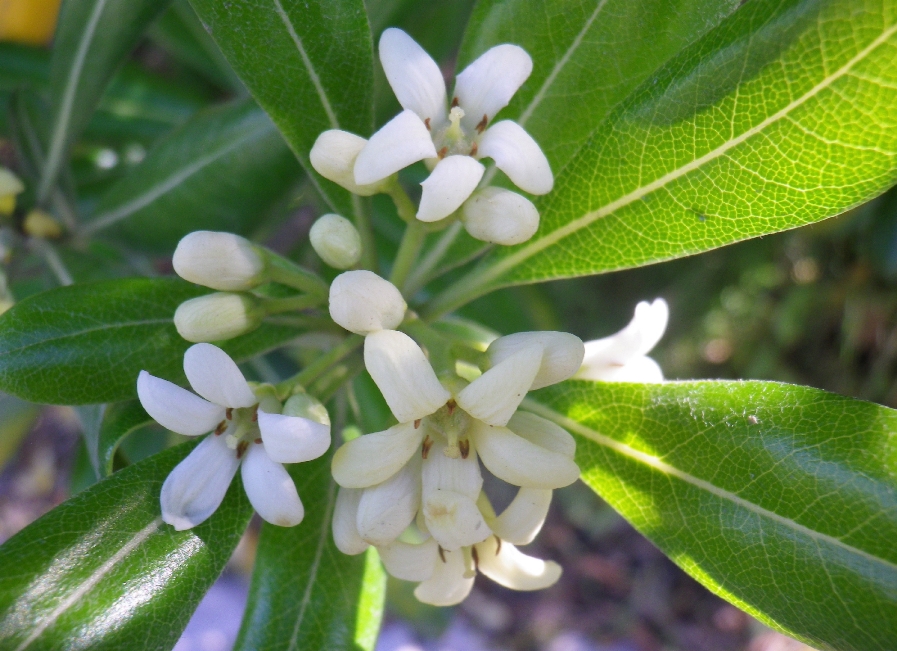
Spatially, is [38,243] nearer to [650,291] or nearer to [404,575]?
[404,575]

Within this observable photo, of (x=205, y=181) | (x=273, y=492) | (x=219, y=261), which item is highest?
(x=205, y=181)

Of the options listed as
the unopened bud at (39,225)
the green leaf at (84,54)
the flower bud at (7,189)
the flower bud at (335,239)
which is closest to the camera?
the flower bud at (335,239)

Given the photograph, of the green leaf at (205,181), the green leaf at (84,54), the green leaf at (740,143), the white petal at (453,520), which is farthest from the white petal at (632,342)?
the green leaf at (84,54)

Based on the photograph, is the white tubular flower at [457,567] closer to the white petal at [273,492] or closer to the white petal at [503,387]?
the white petal at [273,492]

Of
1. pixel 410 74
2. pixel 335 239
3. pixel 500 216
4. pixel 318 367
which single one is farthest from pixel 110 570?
pixel 410 74

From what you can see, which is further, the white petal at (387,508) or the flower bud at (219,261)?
the flower bud at (219,261)

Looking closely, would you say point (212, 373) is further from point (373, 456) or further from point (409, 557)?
point (409, 557)
